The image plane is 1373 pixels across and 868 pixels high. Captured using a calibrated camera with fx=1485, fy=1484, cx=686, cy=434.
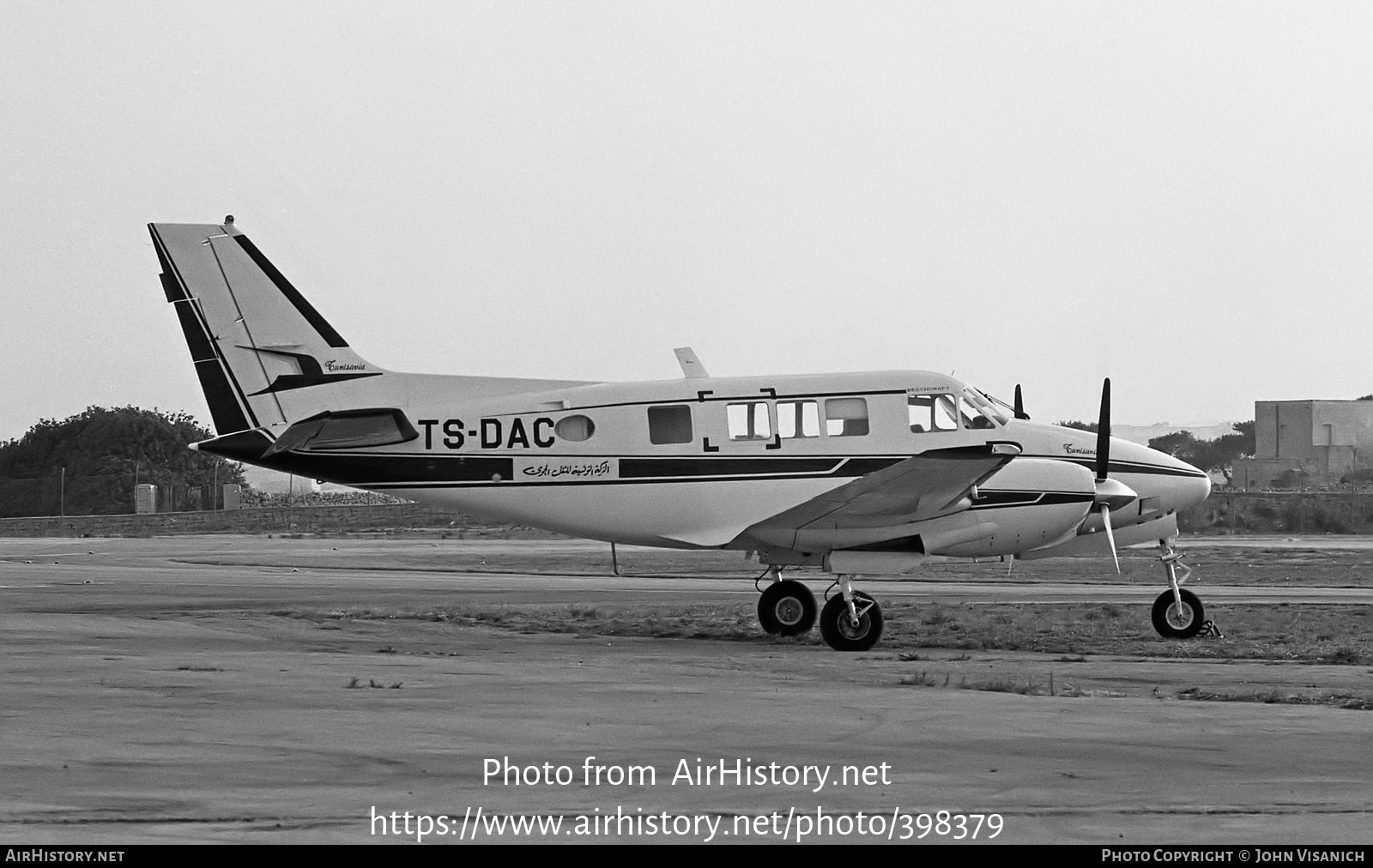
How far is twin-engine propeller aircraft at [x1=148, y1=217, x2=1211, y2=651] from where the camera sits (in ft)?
63.2

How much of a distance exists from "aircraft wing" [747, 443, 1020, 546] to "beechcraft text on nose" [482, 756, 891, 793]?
8.56 metres

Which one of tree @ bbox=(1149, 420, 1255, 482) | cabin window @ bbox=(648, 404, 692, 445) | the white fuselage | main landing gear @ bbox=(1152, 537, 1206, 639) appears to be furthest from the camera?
tree @ bbox=(1149, 420, 1255, 482)

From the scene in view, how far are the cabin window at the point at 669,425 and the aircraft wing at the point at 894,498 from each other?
5.15 ft

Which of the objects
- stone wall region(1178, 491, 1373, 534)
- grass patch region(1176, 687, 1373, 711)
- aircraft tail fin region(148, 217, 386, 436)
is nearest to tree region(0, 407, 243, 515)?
stone wall region(1178, 491, 1373, 534)

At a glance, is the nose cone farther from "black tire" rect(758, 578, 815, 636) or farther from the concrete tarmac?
"black tire" rect(758, 578, 815, 636)

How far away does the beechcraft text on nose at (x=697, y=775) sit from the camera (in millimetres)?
8844

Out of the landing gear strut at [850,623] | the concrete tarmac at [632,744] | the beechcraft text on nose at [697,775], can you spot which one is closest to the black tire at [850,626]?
the landing gear strut at [850,623]

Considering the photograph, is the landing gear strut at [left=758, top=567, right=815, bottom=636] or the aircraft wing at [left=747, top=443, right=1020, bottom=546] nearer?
the aircraft wing at [left=747, top=443, right=1020, bottom=546]

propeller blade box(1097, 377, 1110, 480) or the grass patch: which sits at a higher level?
propeller blade box(1097, 377, 1110, 480)

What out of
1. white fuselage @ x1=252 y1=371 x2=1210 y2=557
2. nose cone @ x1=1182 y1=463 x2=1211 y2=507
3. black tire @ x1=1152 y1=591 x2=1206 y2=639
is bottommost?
black tire @ x1=1152 y1=591 x2=1206 y2=639

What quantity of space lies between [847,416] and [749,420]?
1303 mm

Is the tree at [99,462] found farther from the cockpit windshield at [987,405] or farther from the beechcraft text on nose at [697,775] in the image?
the beechcraft text on nose at [697,775]

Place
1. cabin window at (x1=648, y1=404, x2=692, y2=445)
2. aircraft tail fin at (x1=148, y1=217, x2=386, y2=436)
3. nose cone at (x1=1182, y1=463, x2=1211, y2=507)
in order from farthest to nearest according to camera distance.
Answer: nose cone at (x1=1182, y1=463, x2=1211, y2=507)
aircraft tail fin at (x1=148, y1=217, x2=386, y2=436)
cabin window at (x1=648, y1=404, x2=692, y2=445)

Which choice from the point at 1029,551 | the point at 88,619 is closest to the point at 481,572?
the point at 88,619
